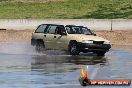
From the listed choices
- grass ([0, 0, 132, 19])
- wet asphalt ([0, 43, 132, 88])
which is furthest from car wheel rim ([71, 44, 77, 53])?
grass ([0, 0, 132, 19])

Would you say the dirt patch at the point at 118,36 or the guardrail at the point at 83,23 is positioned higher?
the guardrail at the point at 83,23

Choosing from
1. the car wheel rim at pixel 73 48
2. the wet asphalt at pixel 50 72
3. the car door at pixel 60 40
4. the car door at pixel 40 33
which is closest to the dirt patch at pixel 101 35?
the car door at pixel 40 33

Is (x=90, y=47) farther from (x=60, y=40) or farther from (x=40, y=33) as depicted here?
(x=40, y=33)

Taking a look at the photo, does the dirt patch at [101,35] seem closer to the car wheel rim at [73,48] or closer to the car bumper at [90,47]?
the car bumper at [90,47]

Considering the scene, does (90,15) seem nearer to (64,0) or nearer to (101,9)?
(101,9)

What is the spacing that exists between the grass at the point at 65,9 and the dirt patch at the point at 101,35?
5.59m

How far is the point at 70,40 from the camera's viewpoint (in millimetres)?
32281

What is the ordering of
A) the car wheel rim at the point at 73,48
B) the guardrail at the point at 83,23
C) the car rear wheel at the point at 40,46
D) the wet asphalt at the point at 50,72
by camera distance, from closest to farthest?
the wet asphalt at the point at 50,72 < the car wheel rim at the point at 73,48 < the car rear wheel at the point at 40,46 < the guardrail at the point at 83,23

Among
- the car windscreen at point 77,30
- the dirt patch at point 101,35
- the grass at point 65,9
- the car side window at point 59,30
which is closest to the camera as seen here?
the car windscreen at point 77,30

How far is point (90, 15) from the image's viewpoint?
51844mm

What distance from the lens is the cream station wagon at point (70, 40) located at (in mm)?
31641

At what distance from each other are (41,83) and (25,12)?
3712 cm

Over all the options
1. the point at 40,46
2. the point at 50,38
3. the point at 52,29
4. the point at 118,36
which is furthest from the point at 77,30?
the point at 118,36

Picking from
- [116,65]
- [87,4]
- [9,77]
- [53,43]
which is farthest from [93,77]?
[87,4]
